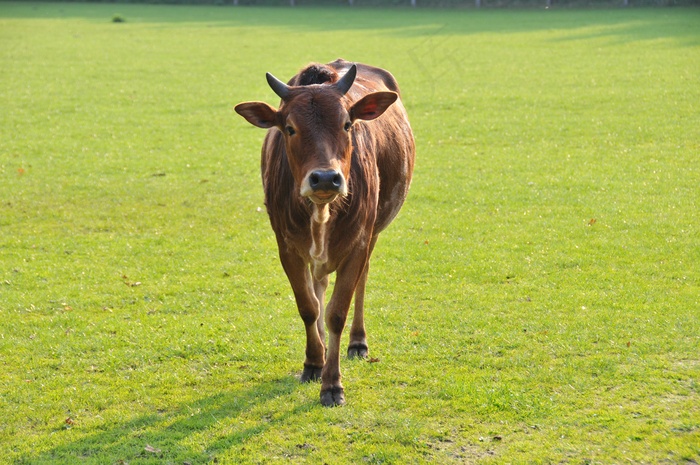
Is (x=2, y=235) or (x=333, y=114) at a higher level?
(x=333, y=114)

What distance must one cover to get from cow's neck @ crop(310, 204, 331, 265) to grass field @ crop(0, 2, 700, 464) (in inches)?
43.0

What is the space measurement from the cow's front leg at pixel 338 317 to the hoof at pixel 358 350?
2.64ft

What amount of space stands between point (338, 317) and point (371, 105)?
5.54 feet

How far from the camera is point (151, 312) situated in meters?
8.88

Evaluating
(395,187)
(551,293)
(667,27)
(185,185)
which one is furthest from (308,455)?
(667,27)

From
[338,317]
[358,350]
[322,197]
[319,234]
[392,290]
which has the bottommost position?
[392,290]

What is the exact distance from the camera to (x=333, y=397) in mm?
6801

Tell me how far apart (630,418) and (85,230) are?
7798mm

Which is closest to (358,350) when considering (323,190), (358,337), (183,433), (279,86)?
(358,337)

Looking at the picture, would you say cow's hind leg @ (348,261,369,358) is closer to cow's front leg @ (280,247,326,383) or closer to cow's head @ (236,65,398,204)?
Result: cow's front leg @ (280,247,326,383)

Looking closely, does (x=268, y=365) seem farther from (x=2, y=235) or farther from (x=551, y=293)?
(x=2, y=235)

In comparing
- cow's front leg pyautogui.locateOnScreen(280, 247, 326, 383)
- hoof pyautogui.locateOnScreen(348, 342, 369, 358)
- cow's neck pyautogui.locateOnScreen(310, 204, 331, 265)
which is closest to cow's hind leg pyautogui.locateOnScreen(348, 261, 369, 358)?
hoof pyautogui.locateOnScreen(348, 342, 369, 358)

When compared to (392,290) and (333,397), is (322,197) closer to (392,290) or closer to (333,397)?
(333,397)

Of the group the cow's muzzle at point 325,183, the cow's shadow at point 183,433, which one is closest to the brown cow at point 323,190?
the cow's muzzle at point 325,183
